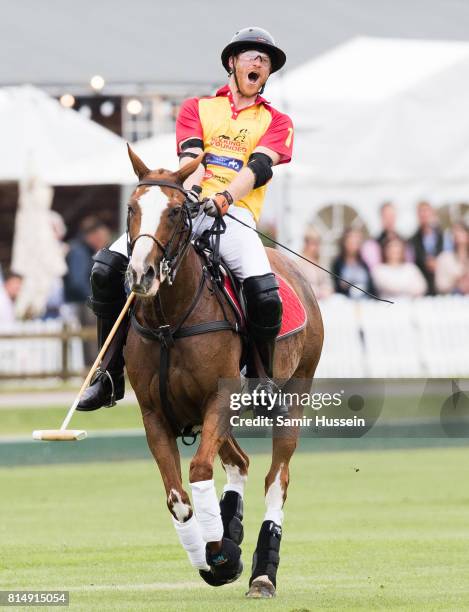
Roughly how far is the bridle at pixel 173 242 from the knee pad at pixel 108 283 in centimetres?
56

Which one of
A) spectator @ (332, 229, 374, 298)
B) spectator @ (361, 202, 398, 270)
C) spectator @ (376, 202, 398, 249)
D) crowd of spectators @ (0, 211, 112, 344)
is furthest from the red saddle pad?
crowd of spectators @ (0, 211, 112, 344)

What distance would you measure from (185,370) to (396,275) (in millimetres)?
12514

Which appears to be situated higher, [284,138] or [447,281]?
[284,138]

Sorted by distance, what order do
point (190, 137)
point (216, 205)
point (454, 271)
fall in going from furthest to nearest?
1. point (454, 271)
2. point (190, 137)
3. point (216, 205)

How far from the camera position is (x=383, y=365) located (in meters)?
19.0

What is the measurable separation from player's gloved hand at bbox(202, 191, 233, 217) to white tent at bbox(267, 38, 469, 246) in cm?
1238

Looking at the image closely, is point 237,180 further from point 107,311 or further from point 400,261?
point 400,261

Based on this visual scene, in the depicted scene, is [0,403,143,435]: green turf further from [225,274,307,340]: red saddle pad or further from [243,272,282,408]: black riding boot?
[243,272,282,408]: black riding boot

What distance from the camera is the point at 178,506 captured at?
776 centimetres

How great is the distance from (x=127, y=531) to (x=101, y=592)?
2885 millimetres

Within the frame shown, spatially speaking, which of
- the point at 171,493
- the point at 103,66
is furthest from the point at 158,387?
the point at 103,66

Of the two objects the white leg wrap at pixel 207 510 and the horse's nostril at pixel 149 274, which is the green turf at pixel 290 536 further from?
the horse's nostril at pixel 149 274

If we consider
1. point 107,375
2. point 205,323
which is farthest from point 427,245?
point 205,323

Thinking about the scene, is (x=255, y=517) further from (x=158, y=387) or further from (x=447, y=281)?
(x=447, y=281)
